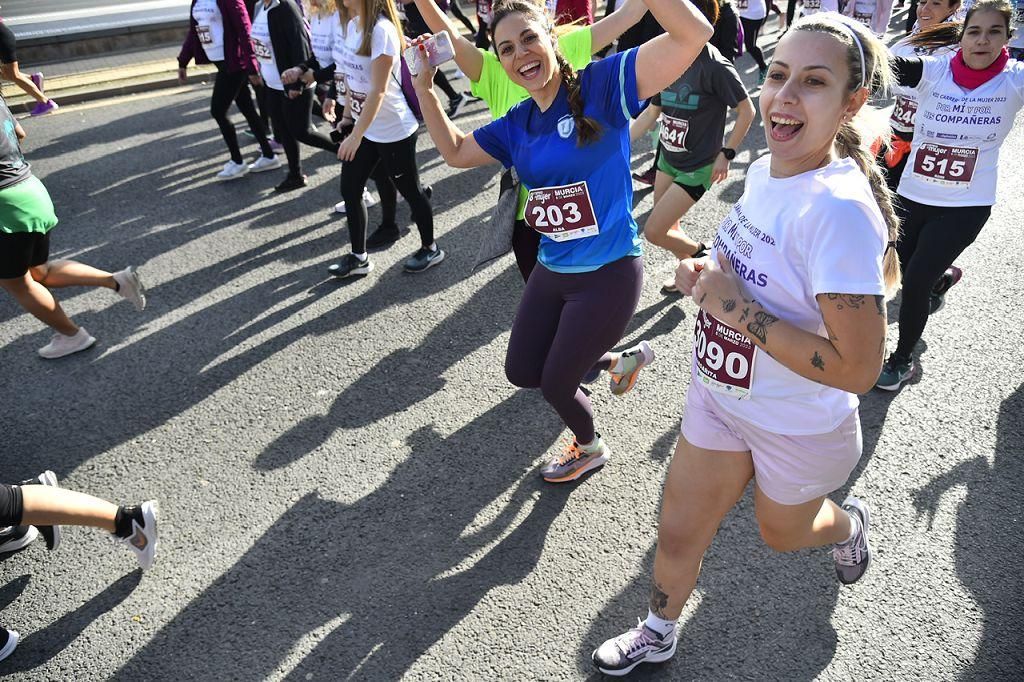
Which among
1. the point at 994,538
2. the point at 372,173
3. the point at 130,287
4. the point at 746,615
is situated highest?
the point at 372,173

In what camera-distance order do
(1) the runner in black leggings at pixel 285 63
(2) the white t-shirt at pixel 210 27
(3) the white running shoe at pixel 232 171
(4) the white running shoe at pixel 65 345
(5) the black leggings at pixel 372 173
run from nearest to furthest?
1. (4) the white running shoe at pixel 65 345
2. (5) the black leggings at pixel 372 173
3. (1) the runner in black leggings at pixel 285 63
4. (2) the white t-shirt at pixel 210 27
5. (3) the white running shoe at pixel 232 171

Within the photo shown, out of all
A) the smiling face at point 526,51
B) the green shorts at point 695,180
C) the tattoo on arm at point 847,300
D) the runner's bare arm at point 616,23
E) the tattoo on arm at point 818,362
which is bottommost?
the green shorts at point 695,180

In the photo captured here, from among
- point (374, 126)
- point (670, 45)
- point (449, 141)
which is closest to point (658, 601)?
point (670, 45)

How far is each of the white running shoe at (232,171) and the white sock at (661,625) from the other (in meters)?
6.16

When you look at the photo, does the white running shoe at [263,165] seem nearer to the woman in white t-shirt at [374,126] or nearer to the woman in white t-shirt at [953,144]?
the woman in white t-shirt at [374,126]

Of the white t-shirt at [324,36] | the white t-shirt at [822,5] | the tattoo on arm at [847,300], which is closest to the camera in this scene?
the tattoo on arm at [847,300]

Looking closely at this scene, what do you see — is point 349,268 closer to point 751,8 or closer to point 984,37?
point 984,37

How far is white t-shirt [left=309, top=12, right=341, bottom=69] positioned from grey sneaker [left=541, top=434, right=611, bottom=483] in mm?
3477

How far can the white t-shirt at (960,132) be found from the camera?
3.62 m

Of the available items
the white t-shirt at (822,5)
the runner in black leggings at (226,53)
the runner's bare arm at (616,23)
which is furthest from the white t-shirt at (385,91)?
the white t-shirt at (822,5)

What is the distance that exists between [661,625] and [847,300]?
4.65ft

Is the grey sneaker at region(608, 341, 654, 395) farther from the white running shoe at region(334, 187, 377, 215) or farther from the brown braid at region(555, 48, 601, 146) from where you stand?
the white running shoe at region(334, 187, 377, 215)

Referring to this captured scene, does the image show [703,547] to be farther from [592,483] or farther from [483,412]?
[483,412]

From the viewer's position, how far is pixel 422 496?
3578 millimetres
